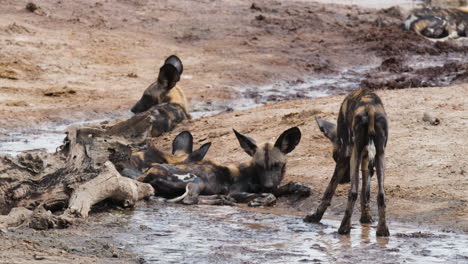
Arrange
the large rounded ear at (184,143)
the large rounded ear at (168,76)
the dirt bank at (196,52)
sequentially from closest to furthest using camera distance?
the large rounded ear at (184,143)
the large rounded ear at (168,76)
the dirt bank at (196,52)

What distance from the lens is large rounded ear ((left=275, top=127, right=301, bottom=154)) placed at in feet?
29.2

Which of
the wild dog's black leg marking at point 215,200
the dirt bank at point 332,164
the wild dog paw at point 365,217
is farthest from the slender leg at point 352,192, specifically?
the wild dog's black leg marking at point 215,200

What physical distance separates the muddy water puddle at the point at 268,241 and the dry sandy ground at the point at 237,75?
327mm

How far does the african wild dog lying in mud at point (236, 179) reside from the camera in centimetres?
845

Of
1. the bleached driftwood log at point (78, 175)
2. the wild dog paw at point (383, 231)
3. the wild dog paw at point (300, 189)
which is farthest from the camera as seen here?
the wild dog paw at point (300, 189)

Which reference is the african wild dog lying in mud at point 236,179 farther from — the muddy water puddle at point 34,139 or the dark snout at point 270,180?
the muddy water puddle at point 34,139

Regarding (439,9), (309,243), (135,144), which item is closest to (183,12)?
(439,9)

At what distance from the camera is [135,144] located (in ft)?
27.1

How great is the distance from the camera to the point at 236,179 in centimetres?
891

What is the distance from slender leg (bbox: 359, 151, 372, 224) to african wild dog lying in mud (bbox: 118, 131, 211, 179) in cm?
241

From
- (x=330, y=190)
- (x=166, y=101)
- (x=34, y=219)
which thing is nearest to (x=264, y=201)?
(x=330, y=190)

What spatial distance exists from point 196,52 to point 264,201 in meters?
9.58

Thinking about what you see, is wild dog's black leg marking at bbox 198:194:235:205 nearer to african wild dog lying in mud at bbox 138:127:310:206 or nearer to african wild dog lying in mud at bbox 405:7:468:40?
african wild dog lying in mud at bbox 138:127:310:206

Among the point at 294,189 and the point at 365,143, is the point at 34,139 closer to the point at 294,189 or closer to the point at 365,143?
the point at 294,189
